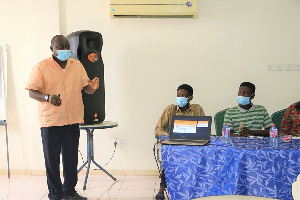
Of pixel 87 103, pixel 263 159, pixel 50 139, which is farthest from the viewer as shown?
pixel 87 103

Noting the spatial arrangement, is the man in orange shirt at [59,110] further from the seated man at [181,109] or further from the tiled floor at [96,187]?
the seated man at [181,109]

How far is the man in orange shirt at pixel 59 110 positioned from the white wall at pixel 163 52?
116 cm

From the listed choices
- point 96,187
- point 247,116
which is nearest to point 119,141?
point 96,187

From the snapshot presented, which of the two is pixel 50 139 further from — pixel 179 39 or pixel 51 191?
pixel 179 39

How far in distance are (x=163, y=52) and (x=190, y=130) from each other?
1835 mm

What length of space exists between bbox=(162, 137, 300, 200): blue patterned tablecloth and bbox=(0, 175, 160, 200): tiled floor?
1074 mm

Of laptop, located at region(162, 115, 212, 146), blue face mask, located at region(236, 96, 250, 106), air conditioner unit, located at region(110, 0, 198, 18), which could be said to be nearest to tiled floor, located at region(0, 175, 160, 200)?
laptop, located at region(162, 115, 212, 146)

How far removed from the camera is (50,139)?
3271mm

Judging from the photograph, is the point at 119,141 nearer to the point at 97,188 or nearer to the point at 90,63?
the point at 97,188

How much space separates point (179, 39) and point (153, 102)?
83 centimetres

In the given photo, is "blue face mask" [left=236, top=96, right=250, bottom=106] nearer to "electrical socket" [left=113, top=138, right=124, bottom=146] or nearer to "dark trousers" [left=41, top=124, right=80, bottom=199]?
"dark trousers" [left=41, top=124, right=80, bottom=199]

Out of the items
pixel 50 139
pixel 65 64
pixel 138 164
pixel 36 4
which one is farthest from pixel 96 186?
pixel 36 4

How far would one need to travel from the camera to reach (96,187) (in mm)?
4027

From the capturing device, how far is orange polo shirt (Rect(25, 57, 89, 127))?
3246mm
